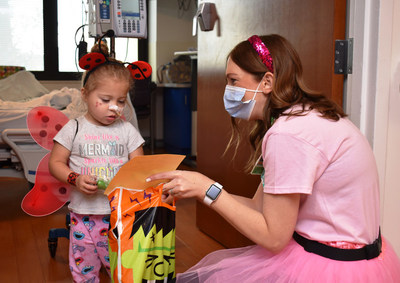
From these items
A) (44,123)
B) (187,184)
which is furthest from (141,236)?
(44,123)

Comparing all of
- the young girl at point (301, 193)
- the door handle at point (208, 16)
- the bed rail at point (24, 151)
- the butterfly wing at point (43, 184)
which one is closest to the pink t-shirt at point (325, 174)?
the young girl at point (301, 193)

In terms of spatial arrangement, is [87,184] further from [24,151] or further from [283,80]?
[24,151]

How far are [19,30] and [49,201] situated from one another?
410 centimetres

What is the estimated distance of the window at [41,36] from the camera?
5355 mm

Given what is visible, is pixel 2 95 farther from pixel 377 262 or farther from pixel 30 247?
pixel 377 262

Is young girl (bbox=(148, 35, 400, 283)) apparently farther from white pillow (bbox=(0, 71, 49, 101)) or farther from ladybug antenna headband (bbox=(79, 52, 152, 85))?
white pillow (bbox=(0, 71, 49, 101))

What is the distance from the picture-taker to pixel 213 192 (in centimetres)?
117

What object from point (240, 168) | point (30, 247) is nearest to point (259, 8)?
point (240, 168)

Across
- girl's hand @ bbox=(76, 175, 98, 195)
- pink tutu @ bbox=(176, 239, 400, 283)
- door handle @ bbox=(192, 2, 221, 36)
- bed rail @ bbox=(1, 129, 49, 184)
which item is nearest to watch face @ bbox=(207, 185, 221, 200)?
pink tutu @ bbox=(176, 239, 400, 283)

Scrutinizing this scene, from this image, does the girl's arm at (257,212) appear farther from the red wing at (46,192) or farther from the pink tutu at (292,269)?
the red wing at (46,192)

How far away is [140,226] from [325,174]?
0.50m

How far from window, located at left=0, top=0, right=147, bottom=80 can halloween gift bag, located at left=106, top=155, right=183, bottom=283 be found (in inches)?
169

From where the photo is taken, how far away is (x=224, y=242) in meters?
2.47

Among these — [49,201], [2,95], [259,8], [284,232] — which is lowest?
[49,201]
